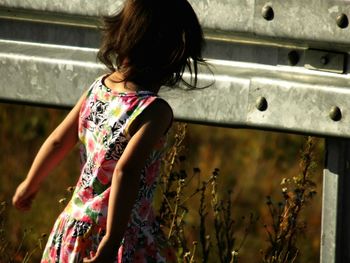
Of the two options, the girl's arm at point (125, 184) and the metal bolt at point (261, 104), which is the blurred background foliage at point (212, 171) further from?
the girl's arm at point (125, 184)

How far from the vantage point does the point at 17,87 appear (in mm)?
6059

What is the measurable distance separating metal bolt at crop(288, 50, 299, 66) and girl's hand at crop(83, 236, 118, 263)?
1.16 m

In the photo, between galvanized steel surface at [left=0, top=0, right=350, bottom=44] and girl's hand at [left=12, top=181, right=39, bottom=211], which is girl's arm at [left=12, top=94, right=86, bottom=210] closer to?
girl's hand at [left=12, top=181, right=39, bottom=211]

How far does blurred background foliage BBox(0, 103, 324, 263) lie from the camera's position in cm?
738

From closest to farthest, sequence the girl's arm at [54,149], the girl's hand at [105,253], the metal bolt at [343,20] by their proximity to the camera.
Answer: the girl's hand at [105,253], the girl's arm at [54,149], the metal bolt at [343,20]

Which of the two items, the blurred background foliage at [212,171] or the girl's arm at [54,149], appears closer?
the girl's arm at [54,149]

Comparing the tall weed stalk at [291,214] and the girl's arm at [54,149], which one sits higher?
the girl's arm at [54,149]

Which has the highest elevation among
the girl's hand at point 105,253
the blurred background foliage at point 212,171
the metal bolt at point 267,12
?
the metal bolt at point 267,12

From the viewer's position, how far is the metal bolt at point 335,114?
550cm

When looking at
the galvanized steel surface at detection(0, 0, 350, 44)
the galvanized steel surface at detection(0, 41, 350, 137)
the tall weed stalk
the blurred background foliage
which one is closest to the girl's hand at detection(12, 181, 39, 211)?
the galvanized steel surface at detection(0, 41, 350, 137)

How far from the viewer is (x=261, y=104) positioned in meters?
5.64

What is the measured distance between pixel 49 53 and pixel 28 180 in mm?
959

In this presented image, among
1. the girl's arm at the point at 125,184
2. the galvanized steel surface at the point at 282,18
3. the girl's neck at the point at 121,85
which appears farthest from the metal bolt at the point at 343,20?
the girl's arm at the point at 125,184

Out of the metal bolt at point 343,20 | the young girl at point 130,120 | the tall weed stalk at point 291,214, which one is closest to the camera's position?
the young girl at point 130,120
